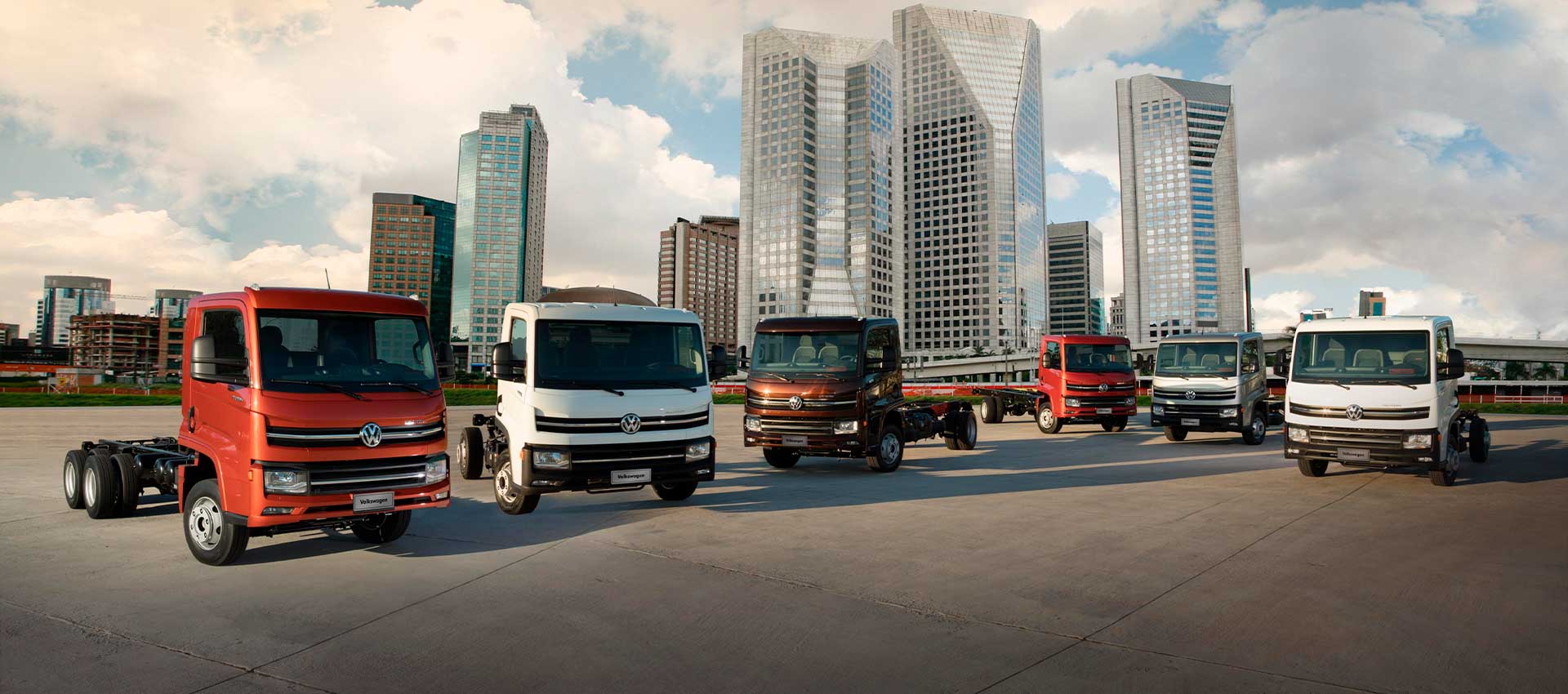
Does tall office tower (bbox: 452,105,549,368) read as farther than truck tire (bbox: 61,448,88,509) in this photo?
Yes

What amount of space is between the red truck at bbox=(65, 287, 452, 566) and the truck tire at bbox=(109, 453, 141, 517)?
1.83m

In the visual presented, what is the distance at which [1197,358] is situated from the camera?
1978 cm

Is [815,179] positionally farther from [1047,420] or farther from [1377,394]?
[1377,394]

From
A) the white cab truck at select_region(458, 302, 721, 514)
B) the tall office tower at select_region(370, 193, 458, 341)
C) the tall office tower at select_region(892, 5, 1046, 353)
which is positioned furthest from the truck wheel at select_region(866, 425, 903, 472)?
the tall office tower at select_region(370, 193, 458, 341)

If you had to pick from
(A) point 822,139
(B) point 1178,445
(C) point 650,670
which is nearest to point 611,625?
(C) point 650,670

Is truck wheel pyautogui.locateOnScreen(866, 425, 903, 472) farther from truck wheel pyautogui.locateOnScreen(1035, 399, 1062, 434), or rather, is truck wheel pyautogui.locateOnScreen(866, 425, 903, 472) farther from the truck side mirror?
truck wheel pyautogui.locateOnScreen(1035, 399, 1062, 434)

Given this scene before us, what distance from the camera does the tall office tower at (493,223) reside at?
17762 centimetres

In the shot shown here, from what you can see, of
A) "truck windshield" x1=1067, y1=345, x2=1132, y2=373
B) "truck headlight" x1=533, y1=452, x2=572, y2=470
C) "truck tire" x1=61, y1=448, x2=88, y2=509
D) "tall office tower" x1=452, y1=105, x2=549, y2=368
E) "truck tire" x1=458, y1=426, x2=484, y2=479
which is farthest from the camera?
"tall office tower" x1=452, y1=105, x2=549, y2=368

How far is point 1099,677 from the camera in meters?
4.43

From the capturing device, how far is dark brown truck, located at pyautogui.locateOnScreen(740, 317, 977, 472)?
1300 cm

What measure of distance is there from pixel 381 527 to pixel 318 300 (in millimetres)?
2289

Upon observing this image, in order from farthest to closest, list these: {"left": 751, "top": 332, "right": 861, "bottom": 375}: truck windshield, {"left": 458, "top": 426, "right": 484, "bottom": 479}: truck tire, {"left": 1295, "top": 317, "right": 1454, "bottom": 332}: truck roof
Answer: {"left": 751, "top": 332, "right": 861, "bottom": 375}: truck windshield < {"left": 458, "top": 426, "right": 484, "bottom": 479}: truck tire < {"left": 1295, "top": 317, "right": 1454, "bottom": 332}: truck roof

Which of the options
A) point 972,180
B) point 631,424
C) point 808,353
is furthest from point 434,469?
point 972,180

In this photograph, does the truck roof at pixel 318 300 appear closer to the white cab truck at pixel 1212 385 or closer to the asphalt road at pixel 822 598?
the asphalt road at pixel 822 598
